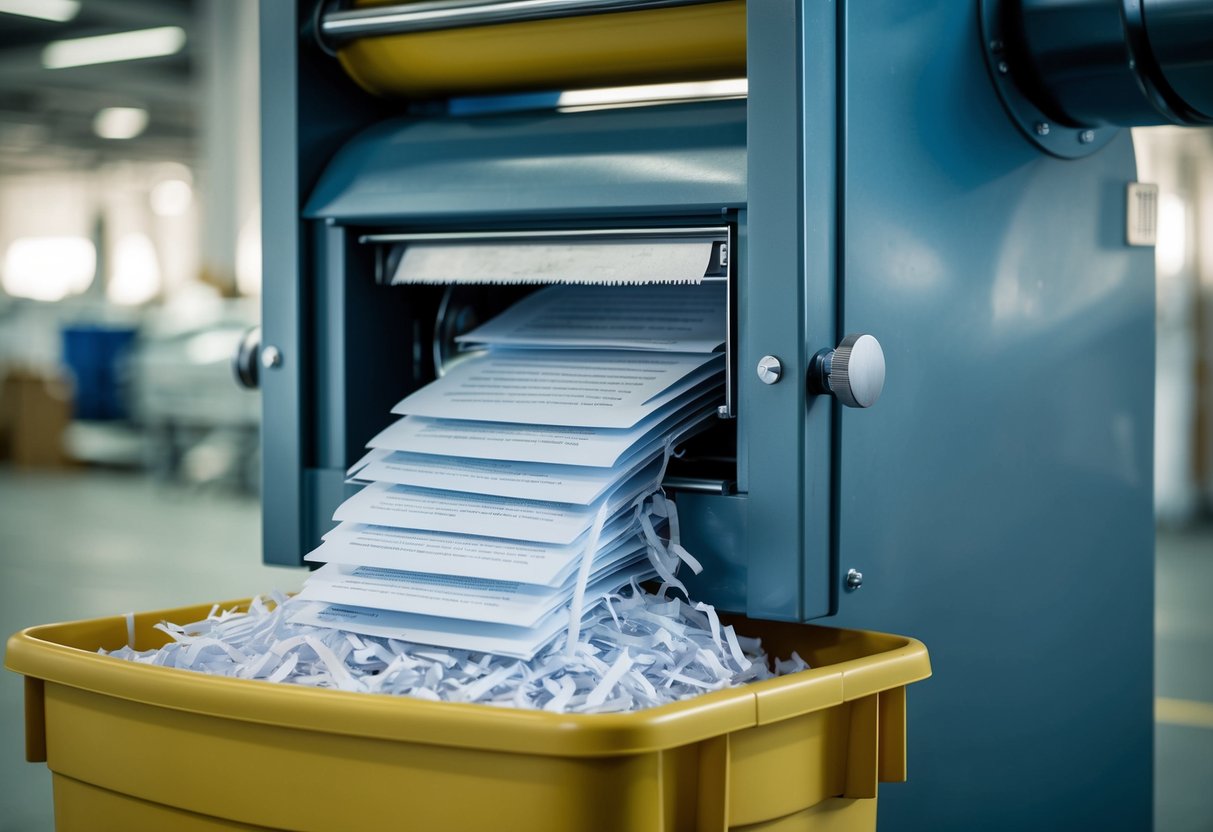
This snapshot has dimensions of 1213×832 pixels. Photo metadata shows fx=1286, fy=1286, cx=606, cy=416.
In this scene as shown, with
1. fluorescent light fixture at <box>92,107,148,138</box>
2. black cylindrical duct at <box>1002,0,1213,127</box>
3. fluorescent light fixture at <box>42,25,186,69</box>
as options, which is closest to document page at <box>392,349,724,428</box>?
black cylindrical duct at <box>1002,0,1213,127</box>

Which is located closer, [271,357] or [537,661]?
[537,661]

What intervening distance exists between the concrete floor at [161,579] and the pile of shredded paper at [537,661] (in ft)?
4.93

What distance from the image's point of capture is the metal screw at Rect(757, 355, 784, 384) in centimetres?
113

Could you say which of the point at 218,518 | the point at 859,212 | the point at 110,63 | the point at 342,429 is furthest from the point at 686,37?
the point at 110,63

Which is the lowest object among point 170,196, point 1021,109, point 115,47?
point 1021,109

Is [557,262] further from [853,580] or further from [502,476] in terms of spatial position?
[853,580]

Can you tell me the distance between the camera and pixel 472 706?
90 centimetres

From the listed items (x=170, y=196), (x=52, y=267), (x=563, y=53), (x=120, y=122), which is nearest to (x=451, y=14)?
(x=563, y=53)

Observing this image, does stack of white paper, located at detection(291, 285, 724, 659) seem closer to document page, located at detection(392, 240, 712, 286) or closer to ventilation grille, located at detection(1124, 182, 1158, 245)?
document page, located at detection(392, 240, 712, 286)

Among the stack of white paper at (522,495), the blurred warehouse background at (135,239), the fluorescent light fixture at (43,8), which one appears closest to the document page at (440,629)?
the stack of white paper at (522,495)

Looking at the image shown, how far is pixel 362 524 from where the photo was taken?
49.2 inches

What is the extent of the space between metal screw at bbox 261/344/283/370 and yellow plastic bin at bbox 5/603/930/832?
40cm

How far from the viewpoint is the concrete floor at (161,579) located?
2.69 meters

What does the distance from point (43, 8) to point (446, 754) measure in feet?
29.3
